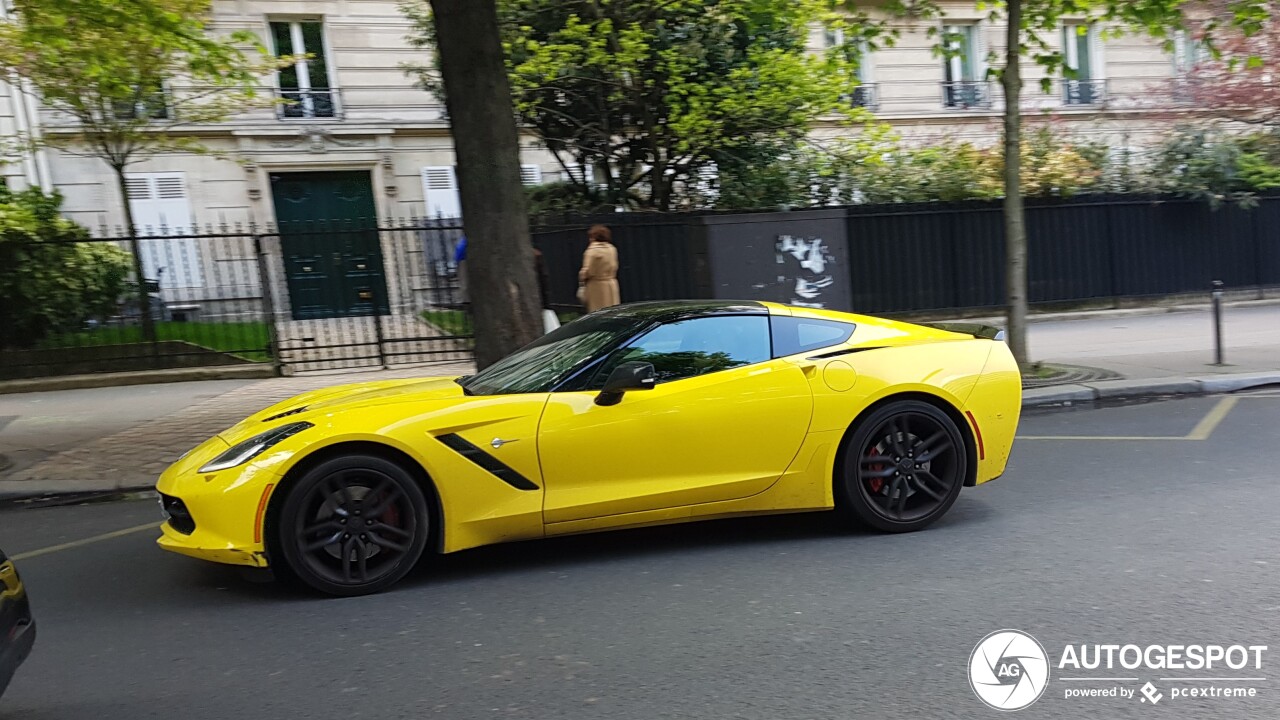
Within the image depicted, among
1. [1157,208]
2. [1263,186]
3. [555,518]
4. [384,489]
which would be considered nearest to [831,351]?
[555,518]

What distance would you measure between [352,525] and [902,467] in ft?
9.57

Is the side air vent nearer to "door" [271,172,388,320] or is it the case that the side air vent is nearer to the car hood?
the car hood

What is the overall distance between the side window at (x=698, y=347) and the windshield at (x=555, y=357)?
4.0 inches

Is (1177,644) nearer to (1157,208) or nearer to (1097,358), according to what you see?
(1097,358)

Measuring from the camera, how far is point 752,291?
12.7 m

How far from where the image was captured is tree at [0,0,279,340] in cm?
978

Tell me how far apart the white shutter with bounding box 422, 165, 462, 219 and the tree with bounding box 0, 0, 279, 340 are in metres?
4.55

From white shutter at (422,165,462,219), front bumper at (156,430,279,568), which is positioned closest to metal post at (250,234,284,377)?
white shutter at (422,165,462,219)

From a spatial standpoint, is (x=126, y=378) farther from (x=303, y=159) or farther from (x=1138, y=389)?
(x=1138, y=389)

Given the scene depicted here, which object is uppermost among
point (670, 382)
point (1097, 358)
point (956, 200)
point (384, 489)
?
point (956, 200)

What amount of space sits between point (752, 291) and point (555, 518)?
8.69 meters

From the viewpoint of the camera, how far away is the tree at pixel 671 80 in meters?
13.8

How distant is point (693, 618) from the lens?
3846mm

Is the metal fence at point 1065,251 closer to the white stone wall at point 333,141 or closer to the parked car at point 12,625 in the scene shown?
the white stone wall at point 333,141
